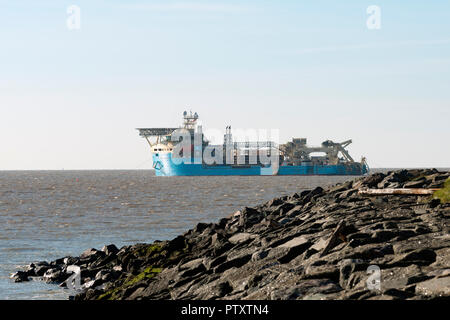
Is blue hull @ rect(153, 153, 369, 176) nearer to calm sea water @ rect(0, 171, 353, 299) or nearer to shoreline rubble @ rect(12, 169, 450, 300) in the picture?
calm sea water @ rect(0, 171, 353, 299)

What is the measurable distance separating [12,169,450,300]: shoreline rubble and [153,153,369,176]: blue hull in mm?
92088

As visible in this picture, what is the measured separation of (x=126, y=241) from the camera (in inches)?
927

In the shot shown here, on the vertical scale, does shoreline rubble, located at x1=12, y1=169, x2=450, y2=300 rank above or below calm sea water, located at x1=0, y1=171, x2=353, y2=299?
above

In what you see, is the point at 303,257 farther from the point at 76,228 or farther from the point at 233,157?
the point at 233,157

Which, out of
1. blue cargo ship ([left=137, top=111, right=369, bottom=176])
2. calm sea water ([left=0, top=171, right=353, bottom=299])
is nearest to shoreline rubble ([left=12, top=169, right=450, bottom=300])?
calm sea water ([left=0, top=171, right=353, bottom=299])

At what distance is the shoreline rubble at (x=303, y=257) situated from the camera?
28.5ft

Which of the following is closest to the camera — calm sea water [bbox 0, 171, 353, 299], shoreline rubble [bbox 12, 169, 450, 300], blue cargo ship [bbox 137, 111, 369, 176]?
shoreline rubble [bbox 12, 169, 450, 300]

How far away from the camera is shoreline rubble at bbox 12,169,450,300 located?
8680 millimetres

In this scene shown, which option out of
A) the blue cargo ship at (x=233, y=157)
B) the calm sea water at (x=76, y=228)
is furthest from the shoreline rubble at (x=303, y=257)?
the blue cargo ship at (x=233, y=157)

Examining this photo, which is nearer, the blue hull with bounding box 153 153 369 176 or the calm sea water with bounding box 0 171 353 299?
the calm sea water with bounding box 0 171 353 299

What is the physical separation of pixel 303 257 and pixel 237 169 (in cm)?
10487

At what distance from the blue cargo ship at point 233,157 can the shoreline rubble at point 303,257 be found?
91.4 m
